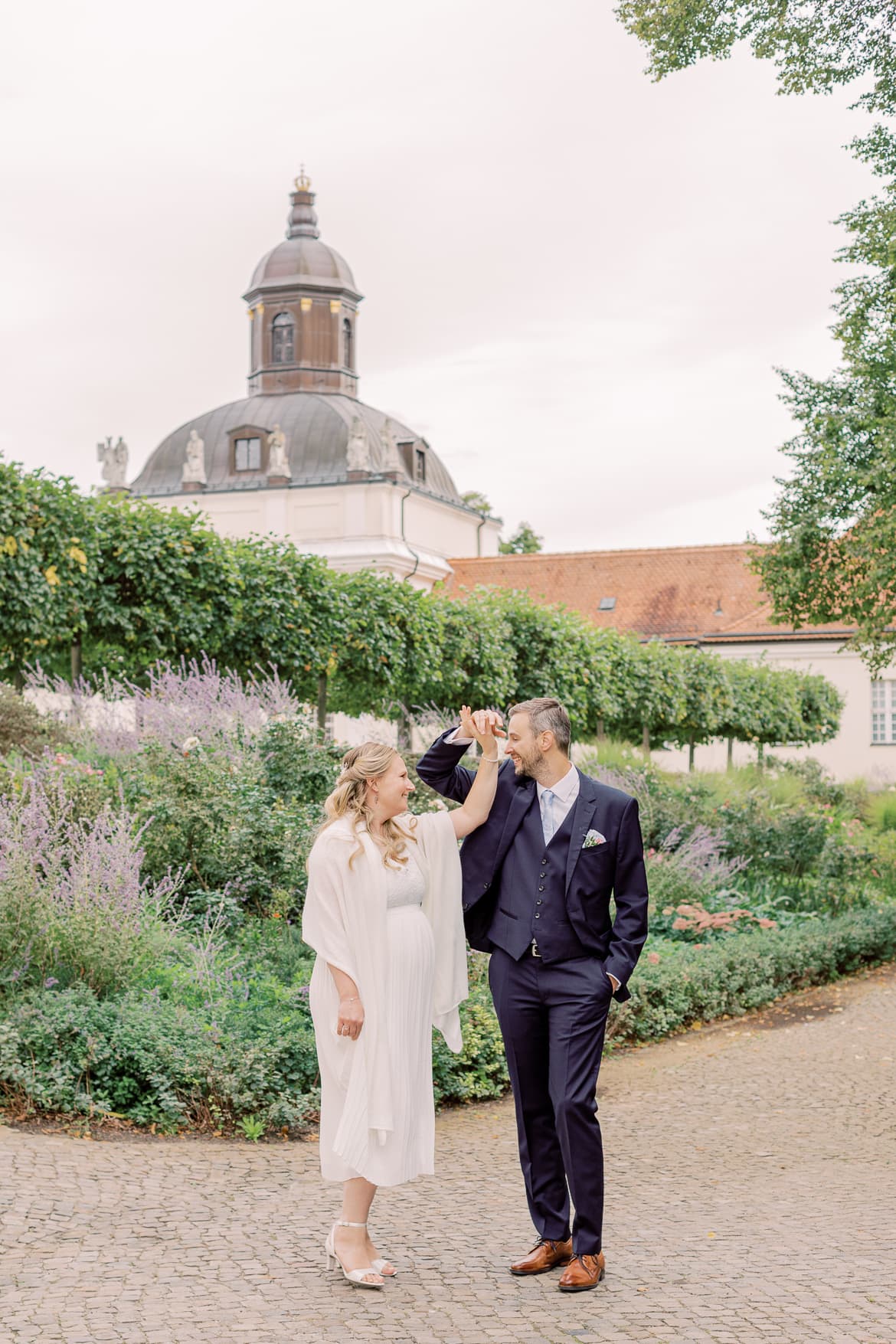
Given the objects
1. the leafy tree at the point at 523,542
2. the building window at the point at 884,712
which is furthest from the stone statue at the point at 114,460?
the building window at the point at 884,712

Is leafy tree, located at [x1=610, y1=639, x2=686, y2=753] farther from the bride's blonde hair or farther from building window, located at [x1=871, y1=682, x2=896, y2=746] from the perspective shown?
the bride's blonde hair

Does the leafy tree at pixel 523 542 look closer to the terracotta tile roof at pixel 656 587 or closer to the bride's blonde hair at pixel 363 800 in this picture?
the terracotta tile roof at pixel 656 587

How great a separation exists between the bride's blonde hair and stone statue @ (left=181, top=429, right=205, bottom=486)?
50161mm

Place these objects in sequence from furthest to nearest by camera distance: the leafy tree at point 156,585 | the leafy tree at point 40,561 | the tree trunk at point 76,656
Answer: the leafy tree at point 156,585, the tree trunk at point 76,656, the leafy tree at point 40,561

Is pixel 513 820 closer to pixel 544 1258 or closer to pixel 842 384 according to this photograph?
pixel 544 1258

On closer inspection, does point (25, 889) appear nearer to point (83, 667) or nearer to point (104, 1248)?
point (104, 1248)

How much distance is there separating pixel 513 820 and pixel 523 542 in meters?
63.2

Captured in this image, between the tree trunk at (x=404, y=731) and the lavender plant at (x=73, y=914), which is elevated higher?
the tree trunk at (x=404, y=731)

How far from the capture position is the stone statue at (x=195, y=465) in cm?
5359

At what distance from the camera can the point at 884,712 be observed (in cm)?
4706

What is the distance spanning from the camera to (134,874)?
779 cm

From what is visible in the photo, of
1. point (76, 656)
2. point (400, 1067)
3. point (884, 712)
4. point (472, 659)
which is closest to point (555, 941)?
point (400, 1067)

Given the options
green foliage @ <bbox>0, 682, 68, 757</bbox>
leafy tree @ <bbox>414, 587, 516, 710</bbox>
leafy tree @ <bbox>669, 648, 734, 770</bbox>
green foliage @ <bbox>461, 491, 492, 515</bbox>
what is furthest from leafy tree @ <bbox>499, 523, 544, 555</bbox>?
green foliage @ <bbox>0, 682, 68, 757</bbox>

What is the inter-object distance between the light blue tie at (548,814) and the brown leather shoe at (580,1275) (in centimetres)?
124
